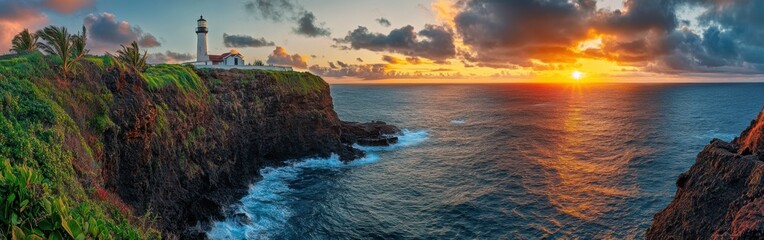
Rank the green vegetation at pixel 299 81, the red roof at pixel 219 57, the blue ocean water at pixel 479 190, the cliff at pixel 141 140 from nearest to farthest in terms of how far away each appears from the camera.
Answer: the cliff at pixel 141 140, the blue ocean water at pixel 479 190, the green vegetation at pixel 299 81, the red roof at pixel 219 57

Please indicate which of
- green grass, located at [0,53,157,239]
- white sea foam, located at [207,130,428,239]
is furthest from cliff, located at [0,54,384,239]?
white sea foam, located at [207,130,428,239]

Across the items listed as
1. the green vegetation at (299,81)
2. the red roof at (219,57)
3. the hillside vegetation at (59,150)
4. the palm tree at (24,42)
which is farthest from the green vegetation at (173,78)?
the red roof at (219,57)

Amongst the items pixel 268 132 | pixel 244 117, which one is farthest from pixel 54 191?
pixel 268 132

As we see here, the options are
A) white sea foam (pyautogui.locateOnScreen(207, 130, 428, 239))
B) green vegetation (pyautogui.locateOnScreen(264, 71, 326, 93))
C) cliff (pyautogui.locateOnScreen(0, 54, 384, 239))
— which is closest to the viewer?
cliff (pyautogui.locateOnScreen(0, 54, 384, 239))

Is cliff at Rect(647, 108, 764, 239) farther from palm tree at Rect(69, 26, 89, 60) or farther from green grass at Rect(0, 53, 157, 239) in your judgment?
palm tree at Rect(69, 26, 89, 60)

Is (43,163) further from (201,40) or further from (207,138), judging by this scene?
(201,40)

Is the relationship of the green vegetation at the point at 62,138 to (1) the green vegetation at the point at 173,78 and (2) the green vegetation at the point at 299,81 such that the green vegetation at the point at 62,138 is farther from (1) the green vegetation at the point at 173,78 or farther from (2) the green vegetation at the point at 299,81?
(2) the green vegetation at the point at 299,81
